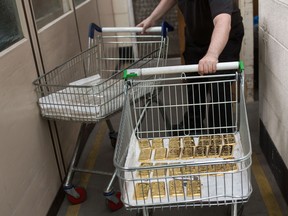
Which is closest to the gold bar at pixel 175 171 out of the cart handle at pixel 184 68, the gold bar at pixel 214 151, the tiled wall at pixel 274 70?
the gold bar at pixel 214 151

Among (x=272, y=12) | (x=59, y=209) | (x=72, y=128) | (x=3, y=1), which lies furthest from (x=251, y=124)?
(x=3, y=1)

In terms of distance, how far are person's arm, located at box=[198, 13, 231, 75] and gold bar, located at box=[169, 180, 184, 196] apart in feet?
1.82

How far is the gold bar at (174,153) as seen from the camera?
6.76 feet

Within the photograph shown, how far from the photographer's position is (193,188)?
1784 mm

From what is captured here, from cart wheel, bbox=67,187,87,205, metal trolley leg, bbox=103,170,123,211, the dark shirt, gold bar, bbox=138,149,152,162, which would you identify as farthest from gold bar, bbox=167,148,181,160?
cart wheel, bbox=67,187,87,205

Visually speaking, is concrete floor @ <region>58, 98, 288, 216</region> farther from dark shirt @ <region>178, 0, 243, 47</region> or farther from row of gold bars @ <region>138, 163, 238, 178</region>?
dark shirt @ <region>178, 0, 243, 47</region>

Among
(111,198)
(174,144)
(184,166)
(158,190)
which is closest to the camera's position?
(184,166)

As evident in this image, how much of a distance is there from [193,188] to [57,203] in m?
1.42

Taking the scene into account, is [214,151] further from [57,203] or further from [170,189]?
[57,203]

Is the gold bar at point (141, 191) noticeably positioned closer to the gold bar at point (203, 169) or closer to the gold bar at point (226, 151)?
the gold bar at point (203, 169)

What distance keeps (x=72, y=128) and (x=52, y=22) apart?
3.04ft

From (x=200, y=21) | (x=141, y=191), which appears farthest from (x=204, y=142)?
(x=200, y=21)

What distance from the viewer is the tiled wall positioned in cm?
245

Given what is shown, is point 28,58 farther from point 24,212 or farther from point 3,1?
point 24,212
